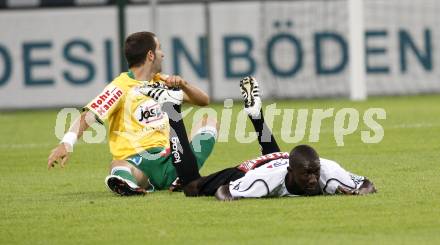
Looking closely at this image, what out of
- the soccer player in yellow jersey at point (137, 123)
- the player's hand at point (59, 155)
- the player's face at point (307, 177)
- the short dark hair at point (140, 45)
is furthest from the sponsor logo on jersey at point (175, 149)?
the player's face at point (307, 177)

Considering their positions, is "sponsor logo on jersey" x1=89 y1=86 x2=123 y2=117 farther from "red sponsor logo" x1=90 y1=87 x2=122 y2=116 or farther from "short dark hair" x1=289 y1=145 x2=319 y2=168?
"short dark hair" x1=289 y1=145 x2=319 y2=168

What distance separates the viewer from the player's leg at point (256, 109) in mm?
10398

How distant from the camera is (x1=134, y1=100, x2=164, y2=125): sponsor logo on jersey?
35.4 ft

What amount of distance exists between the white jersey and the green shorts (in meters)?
1.03

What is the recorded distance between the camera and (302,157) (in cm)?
912

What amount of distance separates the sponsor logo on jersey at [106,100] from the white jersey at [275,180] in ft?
4.52

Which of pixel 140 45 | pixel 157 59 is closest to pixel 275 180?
pixel 157 59

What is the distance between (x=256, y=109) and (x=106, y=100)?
1.27 m

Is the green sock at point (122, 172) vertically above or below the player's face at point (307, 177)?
below

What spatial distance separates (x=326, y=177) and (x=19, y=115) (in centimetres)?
1440

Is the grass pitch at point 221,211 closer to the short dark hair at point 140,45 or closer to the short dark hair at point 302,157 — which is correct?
the short dark hair at point 302,157

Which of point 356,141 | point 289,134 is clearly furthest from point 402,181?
point 289,134

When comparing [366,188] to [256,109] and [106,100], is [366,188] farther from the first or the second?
[106,100]

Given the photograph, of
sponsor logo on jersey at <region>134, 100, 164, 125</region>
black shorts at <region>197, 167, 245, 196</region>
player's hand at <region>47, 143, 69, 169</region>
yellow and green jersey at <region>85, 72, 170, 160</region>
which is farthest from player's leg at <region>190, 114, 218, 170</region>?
player's hand at <region>47, 143, 69, 169</region>
